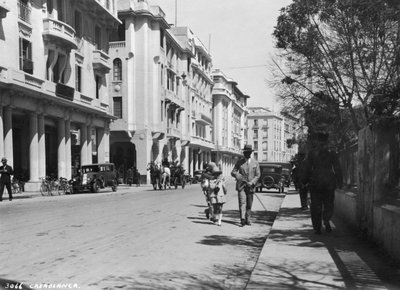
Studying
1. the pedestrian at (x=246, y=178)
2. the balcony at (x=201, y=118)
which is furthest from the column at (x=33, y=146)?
the balcony at (x=201, y=118)

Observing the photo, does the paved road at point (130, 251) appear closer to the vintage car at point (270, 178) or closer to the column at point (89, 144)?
the vintage car at point (270, 178)

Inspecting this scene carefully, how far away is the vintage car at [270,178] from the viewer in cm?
2842

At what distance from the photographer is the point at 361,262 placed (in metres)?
6.16

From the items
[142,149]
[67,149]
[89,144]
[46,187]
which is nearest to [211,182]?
[46,187]

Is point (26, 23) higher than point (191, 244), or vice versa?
point (26, 23)

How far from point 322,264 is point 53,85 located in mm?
26158

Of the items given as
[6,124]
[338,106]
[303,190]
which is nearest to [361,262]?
[303,190]

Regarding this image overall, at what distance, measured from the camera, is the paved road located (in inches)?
216

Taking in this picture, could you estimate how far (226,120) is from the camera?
86438 millimetres

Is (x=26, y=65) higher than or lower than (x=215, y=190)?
higher

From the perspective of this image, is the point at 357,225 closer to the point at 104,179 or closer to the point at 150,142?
the point at 104,179

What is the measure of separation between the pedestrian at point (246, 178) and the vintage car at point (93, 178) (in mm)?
17230

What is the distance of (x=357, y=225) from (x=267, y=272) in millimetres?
3809

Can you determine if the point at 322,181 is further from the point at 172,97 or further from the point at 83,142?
the point at 172,97
